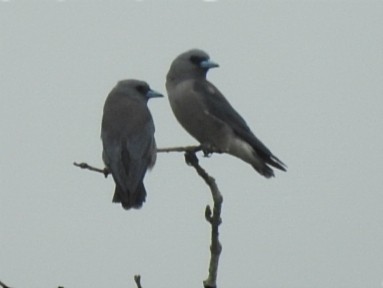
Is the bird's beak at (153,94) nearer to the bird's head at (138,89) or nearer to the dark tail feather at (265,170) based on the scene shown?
the bird's head at (138,89)

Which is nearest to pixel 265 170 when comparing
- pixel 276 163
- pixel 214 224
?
pixel 276 163

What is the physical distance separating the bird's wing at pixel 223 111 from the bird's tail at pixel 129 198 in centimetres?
206

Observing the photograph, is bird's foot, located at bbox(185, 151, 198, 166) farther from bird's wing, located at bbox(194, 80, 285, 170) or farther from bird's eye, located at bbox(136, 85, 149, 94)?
bird's wing, located at bbox(194, 80, 285, 170)

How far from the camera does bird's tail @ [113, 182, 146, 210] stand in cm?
642

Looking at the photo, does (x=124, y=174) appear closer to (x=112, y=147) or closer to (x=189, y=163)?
(x=112, y=147)

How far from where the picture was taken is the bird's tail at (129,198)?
6.42 meters

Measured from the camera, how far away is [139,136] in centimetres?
699

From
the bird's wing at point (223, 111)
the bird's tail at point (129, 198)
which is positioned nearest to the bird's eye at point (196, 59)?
the bird's wing at point (223, 111)

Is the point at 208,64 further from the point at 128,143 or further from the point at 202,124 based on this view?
the point at 128,143

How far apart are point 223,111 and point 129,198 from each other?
249 cm

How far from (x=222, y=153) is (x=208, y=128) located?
0.91 ft

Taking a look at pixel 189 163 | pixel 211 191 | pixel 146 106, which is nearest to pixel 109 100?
pixel 146 106

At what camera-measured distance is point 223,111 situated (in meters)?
8.73

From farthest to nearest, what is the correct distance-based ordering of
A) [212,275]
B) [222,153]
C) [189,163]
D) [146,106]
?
1. [222,153]
2. [146,106]
3. [189,163]
4. [212,275]
